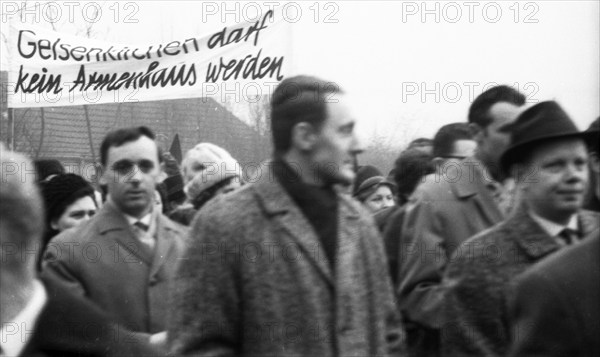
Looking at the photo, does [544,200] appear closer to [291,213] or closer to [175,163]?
[291,213]

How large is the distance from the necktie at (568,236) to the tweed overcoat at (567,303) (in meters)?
1.16

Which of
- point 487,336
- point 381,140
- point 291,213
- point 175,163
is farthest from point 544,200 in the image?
point 175,163

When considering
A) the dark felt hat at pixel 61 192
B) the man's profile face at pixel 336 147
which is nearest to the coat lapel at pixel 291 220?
the man's profile face at pixel 336 147

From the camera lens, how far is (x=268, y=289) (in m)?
3.07

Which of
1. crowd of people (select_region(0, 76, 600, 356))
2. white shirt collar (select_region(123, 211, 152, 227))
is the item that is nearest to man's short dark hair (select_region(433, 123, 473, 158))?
crowd of people (select_region(0, 76, 600, 356))

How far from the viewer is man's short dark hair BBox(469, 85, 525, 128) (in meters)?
4.43

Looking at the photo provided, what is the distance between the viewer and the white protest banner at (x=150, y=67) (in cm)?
659

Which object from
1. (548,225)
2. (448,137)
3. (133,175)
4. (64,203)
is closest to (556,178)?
(548,225)

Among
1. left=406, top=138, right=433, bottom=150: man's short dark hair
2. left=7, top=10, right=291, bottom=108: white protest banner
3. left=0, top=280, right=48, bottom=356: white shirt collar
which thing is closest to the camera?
left=0, top=280, right=48, bottom=356: white shirt collar

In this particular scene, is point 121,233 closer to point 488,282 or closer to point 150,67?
point 488,282

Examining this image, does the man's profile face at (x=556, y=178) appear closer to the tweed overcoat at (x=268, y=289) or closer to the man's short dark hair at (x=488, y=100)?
the tweed overcoat at (x=268, y=289)

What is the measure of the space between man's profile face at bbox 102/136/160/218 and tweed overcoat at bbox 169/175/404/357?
4.17 feet

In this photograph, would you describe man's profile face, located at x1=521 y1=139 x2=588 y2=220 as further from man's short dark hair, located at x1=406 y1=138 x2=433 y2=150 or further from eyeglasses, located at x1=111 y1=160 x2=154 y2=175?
man's short dark hair, located at x1=406 y1=138 x2=433 y2=150

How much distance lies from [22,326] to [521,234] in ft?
5.49
